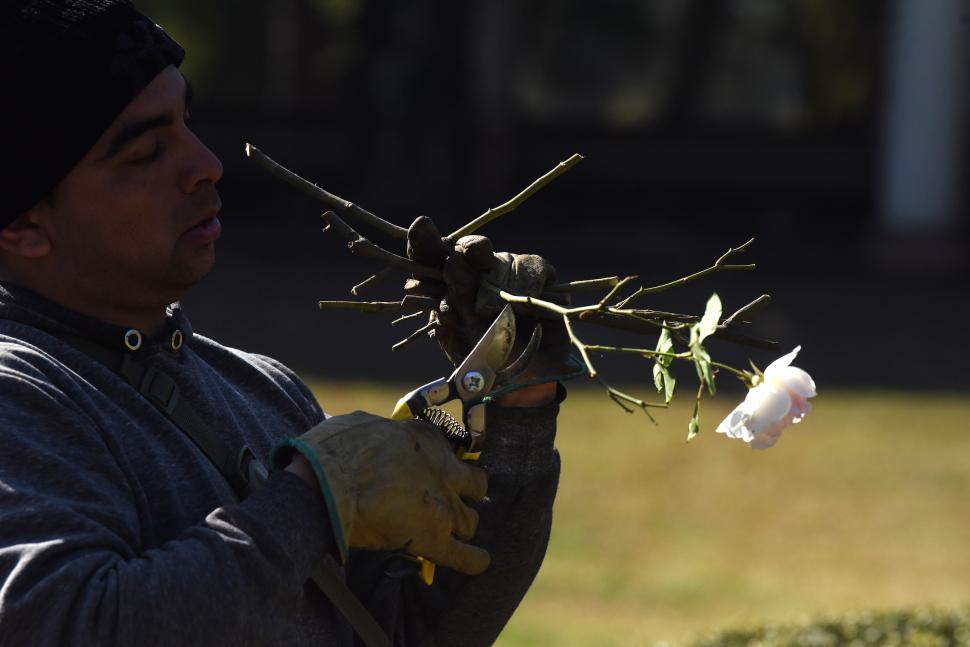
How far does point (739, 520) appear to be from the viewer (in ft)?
21.6

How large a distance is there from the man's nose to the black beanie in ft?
0.38

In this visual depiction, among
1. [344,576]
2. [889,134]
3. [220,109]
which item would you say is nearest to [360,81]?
[220,109]

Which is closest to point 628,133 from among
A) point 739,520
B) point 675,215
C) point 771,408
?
point 675,215

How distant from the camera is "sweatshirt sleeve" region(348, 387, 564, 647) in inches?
87.4

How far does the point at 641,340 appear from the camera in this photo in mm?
9430

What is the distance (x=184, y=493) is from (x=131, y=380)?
0.17 meters

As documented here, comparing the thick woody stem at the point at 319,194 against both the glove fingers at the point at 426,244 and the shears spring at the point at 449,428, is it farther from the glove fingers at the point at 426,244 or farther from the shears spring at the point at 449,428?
the shears spring at the point at 449,428

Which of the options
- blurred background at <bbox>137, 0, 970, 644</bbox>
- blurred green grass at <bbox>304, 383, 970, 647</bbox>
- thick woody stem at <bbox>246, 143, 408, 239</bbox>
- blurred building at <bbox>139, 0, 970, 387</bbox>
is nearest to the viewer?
thick woody stem at <bbox>246, 143, 408, 239</bbox>

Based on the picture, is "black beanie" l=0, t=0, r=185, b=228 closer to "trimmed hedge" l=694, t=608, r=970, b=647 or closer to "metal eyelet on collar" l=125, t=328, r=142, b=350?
"metal eyelet on collar" l=125, t=328, r=142, b=350

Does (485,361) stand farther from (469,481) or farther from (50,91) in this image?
(50,91)

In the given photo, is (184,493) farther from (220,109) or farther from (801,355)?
(220,109)

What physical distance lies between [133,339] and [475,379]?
456 millimetres

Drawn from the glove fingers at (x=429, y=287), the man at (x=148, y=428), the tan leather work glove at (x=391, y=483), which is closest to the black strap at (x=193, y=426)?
the man at (x=148, y=428)

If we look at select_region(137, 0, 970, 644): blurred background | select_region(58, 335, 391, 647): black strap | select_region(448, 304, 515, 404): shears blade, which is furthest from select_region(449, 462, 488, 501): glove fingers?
select_region(137, 0, 970, 644): blurred background
